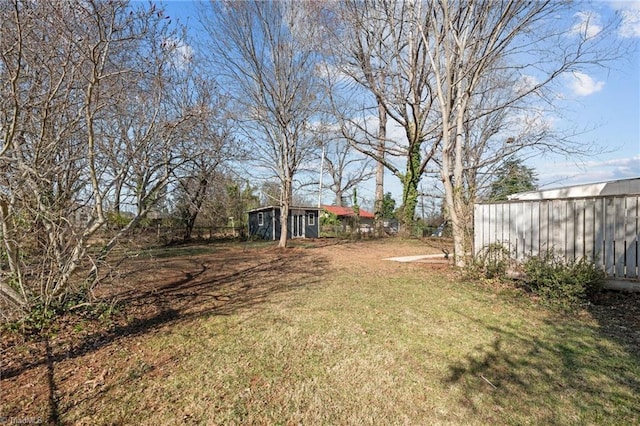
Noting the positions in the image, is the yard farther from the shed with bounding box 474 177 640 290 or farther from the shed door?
the shed door

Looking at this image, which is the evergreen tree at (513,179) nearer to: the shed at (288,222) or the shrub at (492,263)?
the shrub at (492,263)

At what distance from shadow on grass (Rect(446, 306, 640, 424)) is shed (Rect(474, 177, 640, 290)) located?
6.22ft

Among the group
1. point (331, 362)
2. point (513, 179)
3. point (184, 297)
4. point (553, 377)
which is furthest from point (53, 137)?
point (513, 179)

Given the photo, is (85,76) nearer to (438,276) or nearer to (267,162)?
(438,276)

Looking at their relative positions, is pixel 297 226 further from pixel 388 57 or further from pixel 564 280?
pixel 564 280

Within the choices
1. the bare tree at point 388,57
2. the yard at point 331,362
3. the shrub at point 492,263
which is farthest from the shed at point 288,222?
the yard at point 331,362

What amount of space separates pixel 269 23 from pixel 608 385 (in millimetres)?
13555

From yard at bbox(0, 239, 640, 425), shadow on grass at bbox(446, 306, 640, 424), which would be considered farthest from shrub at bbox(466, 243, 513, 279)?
shadow on grass at bbox(446, 306, 640, 424)

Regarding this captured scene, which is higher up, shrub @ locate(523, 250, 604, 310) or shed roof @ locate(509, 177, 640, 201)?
shed roof @ locate(509, 177, 640, 201)

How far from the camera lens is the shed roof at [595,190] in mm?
6759

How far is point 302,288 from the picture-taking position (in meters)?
5.88

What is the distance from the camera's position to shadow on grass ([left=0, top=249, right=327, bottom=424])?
123 inches

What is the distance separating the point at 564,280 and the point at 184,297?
625 centimetres

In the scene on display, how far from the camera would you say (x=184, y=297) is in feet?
17.5
